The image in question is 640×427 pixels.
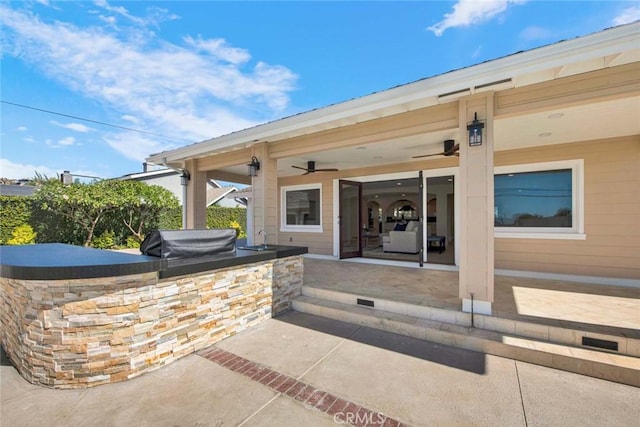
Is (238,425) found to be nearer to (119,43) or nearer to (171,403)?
(171,403)

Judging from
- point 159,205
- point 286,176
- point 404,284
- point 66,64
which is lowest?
point 404,284

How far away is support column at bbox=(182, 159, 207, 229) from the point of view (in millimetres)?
6449

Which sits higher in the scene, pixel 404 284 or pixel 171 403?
pixel 404 284

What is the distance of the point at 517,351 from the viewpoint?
8.75ft

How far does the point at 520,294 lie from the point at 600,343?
1406 millimetres

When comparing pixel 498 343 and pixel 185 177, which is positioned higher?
pixel 185 177

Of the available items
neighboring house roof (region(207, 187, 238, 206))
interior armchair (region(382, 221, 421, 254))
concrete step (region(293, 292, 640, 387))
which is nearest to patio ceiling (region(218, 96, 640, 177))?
concrete step (region(293, 292, 640, 387))

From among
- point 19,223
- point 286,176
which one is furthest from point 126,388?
point 19,223

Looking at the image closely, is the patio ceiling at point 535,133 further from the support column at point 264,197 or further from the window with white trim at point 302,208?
the window with white trim at point 302,208

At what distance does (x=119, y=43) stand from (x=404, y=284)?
933cm

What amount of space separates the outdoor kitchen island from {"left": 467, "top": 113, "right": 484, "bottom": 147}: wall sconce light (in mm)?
3196

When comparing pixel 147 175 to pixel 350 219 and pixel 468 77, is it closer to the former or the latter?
pixel 350 219

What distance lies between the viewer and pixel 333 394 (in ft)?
7.09

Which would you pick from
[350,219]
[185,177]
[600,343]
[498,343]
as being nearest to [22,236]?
[185,177]
